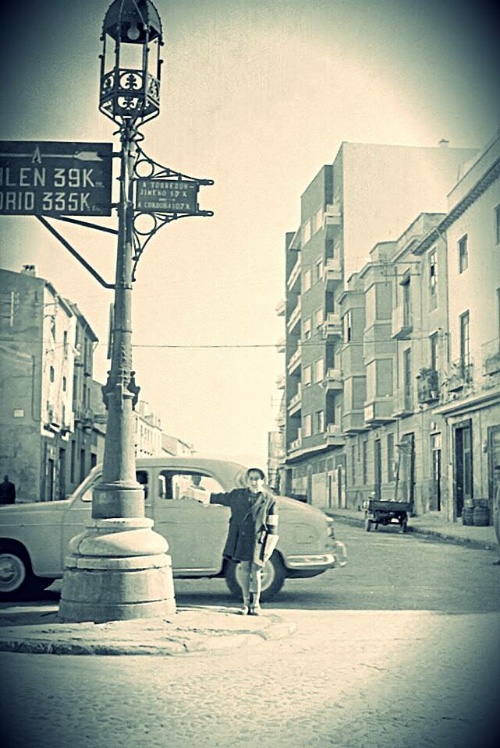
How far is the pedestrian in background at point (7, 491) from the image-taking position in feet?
16.6

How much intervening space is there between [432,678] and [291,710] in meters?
0.96

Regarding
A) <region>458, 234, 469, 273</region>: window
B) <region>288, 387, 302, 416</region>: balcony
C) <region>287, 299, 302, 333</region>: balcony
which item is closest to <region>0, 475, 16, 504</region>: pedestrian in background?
<region>458, 234, 469, 273</region>: window

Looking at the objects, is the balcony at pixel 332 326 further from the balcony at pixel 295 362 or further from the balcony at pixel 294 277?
the balcony at pixel 295 362

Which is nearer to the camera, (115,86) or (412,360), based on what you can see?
(115,86)

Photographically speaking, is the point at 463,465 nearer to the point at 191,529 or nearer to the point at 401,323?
the point at 401,323

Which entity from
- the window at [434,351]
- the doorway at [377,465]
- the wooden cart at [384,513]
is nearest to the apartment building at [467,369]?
the window at [434,351]

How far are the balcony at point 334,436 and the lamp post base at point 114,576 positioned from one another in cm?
3039

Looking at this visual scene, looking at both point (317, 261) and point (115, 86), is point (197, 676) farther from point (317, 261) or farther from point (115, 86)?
point (317, 261)

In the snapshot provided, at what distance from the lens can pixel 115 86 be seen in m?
5.52

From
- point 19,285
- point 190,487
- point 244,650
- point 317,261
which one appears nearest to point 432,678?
point 244,650

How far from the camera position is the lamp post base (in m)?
6.22

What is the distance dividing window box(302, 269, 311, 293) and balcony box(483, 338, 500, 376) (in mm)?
23361

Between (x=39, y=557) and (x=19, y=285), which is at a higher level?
(x=19, y=285)

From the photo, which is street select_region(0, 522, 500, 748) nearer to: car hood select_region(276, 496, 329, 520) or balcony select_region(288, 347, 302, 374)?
car hood select_region(276, 496, 329, 520)
